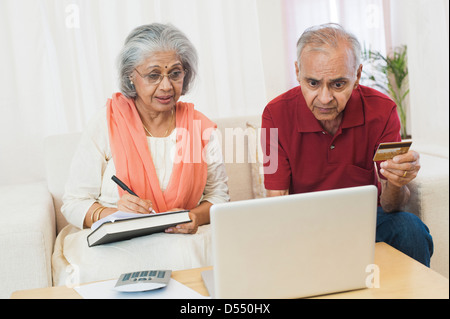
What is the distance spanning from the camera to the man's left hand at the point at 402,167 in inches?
51.9

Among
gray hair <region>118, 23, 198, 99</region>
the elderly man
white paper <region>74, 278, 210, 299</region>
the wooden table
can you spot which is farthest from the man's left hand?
gray hair <region>118, 23, 198, 99</region>

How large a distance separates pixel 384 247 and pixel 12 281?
1150 millimetres

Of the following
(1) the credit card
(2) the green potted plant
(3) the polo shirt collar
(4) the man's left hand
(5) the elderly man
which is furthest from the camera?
Result: (2) the green potted plant

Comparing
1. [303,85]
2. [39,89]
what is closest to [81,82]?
[39,89]

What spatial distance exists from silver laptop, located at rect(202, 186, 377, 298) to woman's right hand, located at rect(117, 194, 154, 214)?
0.68 metres

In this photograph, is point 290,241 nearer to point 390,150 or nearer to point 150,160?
point 390,150

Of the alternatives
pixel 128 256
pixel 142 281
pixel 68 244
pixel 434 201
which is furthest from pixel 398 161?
pixel 68 244

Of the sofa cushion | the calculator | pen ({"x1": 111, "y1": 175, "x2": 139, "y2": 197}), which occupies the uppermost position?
pen ({"x1": 111, "y1": 175, "x2": 139, "y2": 197})

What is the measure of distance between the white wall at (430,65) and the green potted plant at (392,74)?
1.66 meters

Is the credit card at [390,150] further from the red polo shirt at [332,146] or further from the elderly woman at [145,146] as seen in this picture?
the elderly woman at [145,146]

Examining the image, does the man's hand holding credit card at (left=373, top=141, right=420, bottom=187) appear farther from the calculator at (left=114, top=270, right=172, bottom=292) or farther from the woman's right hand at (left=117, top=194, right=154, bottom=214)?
the woman's right hand at (left=117, top=194, right=154, bottom=214)

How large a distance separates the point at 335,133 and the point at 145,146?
0.68 metres

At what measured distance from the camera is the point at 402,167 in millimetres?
1327

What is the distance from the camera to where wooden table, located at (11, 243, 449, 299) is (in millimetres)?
1051
